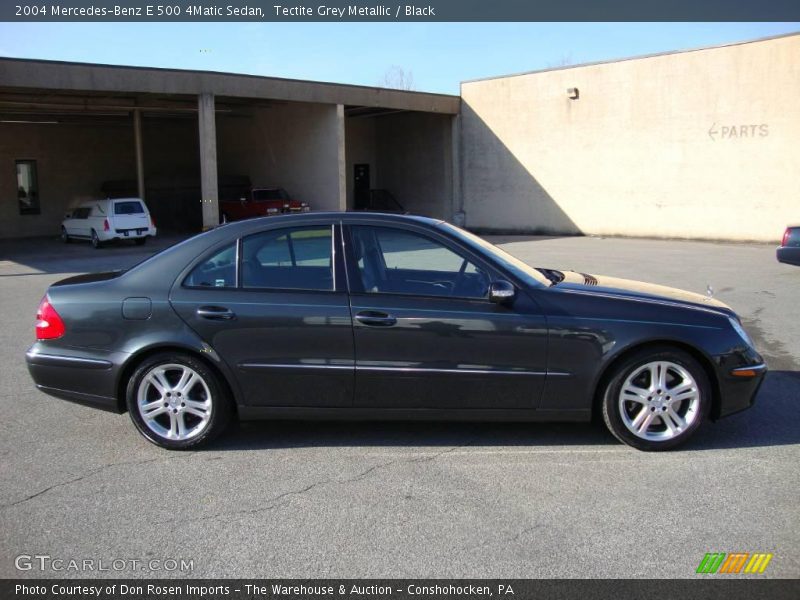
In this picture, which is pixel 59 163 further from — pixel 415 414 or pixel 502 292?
pixel 502 292

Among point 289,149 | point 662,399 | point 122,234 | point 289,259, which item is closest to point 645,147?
point 289,149

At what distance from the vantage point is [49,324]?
5.13 m

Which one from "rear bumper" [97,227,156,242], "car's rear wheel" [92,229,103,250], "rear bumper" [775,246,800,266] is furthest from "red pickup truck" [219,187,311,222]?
"rear bumper" [775,246,800,266]

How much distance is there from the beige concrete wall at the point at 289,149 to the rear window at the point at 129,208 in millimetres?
6366

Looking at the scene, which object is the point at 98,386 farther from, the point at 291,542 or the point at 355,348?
the point at 291,542

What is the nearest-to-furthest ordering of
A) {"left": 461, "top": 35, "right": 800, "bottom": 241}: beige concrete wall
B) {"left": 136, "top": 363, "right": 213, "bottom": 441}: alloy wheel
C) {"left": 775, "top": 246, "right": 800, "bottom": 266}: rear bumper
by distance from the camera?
{"left": 136, "top": 363, "right": 213, "bottom": 441}: alloy wheel < {"left": 775, "top": 246, "right": 800, "bottom": 266}: rear bumper < {"left": 461, "top": 35, "right": 800, "bottom": 241}: beige concrete wall

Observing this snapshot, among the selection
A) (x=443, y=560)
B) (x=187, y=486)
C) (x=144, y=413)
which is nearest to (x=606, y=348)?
(x=443, y=560)

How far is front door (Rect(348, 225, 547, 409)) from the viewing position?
4.75m

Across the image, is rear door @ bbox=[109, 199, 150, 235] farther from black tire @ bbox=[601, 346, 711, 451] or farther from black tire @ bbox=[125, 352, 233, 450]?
black tire @ bbox=[601, 346, 711, 451]

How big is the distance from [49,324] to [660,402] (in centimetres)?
419

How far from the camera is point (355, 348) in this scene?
15.8 feet

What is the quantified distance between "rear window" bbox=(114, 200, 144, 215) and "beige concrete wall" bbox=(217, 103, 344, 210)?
6366 millimetres

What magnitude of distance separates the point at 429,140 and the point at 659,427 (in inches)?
1086

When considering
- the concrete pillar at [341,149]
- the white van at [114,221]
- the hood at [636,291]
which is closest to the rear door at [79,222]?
the white van at [114,221]
